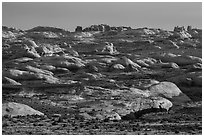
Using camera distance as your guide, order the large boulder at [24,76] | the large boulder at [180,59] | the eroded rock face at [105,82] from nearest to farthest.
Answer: the eroded rock face at [105,82], the large boulder at [24,76], the large boulder at [180,59]

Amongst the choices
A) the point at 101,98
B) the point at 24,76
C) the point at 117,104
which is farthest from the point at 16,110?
the point at 24,76

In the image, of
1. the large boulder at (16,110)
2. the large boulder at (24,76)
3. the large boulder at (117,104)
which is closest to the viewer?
the large boulder at (16,110)

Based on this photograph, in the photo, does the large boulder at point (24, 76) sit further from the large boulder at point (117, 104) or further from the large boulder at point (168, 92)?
the large boulder at point (168, 92)

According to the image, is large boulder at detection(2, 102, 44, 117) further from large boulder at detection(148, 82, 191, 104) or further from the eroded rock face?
large boulder at detection(148, 82, 191, 104)

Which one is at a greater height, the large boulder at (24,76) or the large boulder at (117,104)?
the large boulder at (24,76)

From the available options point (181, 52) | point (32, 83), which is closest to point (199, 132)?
point (32, 83)

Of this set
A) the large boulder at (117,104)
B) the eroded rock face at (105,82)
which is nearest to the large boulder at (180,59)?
the eroded rock face at (105,82)

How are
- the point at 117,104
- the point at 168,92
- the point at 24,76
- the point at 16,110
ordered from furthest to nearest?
1. the point at 24,76
2. the point at 168,92
3. the point at 117,104
4. the point at 16,110

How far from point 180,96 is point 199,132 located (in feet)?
53.8

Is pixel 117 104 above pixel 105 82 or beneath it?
beneath

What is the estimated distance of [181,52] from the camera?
80.8 meters

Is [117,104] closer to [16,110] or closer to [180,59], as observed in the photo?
[16,110]

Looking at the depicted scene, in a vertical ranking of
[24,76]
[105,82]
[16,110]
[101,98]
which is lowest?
[101,98]

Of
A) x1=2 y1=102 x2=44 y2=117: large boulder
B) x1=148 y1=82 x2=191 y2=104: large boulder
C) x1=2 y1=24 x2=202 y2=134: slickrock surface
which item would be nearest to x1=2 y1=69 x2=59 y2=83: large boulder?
x1=2 y1=24 x2=202 y2=134: slickrock surface
